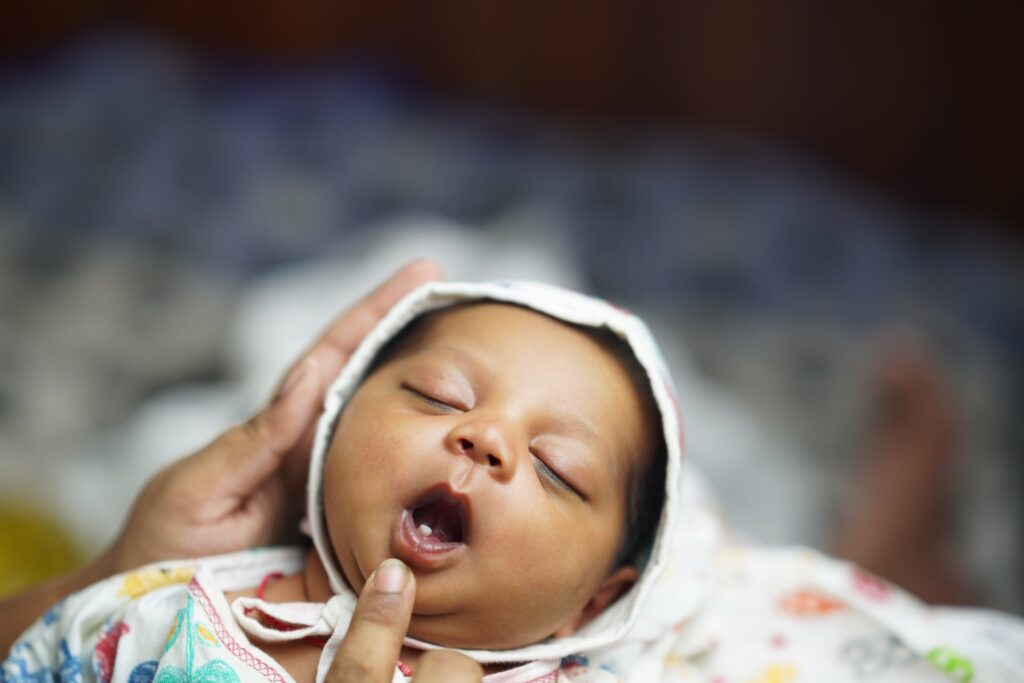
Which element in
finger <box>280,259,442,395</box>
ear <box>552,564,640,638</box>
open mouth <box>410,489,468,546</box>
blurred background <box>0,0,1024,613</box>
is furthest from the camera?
blurred background <box>0,0,1024,613</box>

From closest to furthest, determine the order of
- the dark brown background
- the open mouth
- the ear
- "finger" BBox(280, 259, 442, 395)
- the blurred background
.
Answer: the open mouth
the ear
"finger" BBox(280, 259, 442, 395)
the blurred background
the dark brown background

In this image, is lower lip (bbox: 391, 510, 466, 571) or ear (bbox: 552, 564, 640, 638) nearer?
lower lip (bbox: 391, 510, 466, 571)

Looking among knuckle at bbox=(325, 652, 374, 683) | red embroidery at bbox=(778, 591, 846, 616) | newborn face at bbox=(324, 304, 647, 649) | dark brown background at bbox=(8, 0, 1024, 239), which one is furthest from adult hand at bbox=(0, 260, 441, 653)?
dark brown background at bbox=(8, 0, 1024, 239)

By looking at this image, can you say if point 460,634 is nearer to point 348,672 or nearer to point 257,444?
point 348,672

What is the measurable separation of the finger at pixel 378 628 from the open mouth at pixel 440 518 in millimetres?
51

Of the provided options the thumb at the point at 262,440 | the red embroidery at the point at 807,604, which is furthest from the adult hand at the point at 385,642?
the red embroidery at the point at 807,604

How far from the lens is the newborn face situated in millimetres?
901

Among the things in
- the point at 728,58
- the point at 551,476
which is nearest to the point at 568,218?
the point at 728,58

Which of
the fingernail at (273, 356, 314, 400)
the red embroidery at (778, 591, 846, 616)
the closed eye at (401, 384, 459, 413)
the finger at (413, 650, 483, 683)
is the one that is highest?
the closed eye at (401, 384, 459, 413)

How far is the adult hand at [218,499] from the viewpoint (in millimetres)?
1097

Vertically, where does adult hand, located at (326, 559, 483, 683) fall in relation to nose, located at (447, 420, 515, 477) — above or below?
below

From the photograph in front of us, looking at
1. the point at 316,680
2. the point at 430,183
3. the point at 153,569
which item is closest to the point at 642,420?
the point at 316,680

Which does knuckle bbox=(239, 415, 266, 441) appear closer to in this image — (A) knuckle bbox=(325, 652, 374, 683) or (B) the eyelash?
(B) the eyelash

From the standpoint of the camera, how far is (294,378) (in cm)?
112
